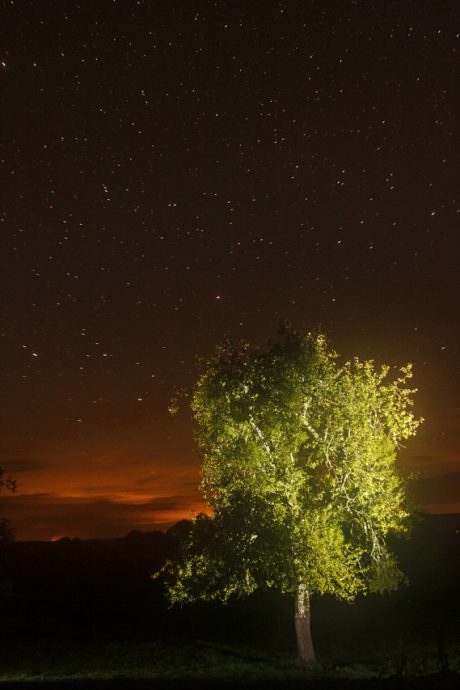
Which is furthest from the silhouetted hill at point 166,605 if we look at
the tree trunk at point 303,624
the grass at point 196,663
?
the grass at point 196,663

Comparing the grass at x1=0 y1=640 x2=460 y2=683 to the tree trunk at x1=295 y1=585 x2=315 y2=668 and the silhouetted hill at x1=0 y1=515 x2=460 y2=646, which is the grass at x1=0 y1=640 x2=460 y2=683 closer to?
the tree trunk at x1=295 y1=585 x2=315 y2=668

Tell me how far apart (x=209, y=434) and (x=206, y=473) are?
6.01ft

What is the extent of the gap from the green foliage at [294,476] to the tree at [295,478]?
5cm

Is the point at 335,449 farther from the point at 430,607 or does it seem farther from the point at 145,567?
the point at 145,567

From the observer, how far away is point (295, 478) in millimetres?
24234

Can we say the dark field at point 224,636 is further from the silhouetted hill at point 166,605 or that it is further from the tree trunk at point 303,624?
the tree trunk at point 303,624

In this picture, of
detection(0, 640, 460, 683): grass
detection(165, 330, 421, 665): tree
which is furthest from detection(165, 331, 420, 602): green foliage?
detection(0, 640, 460, 683): grass

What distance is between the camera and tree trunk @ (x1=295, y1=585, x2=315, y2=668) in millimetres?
26453

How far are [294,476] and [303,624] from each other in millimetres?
7507

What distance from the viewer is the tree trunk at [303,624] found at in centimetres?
2645

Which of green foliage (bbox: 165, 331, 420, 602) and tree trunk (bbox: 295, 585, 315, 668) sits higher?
green foliage (bbox: 165, 331, 420, 602)

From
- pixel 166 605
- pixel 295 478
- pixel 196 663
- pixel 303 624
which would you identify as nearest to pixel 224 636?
pixel 196 663

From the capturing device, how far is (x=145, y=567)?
106 metres

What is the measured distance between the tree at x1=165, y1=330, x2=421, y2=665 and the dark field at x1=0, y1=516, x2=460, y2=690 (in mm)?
3170
